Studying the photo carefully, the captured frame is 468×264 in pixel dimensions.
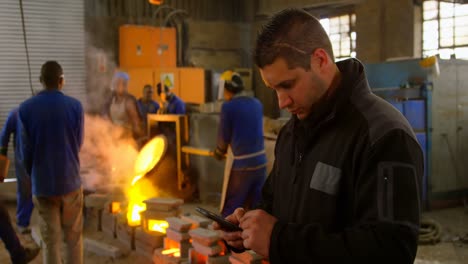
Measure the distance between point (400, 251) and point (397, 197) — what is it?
0.55 ft

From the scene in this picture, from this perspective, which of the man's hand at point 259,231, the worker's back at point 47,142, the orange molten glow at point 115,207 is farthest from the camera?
the orange molten glow at point 115,207

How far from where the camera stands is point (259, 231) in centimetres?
167

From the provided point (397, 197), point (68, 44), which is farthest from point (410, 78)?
point (68, 44)

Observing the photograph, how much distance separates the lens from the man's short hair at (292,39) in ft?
5.72

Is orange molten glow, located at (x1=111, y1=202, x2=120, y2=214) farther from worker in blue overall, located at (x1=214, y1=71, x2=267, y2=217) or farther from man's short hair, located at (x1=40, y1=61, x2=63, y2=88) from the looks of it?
man's short hair, located at (x1=40, y1=61, x2=63, y2=88)

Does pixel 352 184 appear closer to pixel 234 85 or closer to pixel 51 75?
pixel 51 75

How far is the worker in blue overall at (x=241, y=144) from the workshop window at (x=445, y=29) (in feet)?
21.4

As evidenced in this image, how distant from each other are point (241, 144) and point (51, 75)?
8.77ft

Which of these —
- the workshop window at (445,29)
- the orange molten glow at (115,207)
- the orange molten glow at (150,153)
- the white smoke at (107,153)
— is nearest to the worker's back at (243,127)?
the orange molten glow at (115,207)

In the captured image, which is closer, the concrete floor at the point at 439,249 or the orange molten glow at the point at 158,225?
the concrete floor at the point at 439,249

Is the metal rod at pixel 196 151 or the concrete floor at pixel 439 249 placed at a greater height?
the metal rod at pixel 196 151

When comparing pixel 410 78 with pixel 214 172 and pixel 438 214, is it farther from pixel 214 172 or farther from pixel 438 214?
pixel 214 172

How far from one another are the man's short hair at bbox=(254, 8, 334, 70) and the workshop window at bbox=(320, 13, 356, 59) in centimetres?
1154

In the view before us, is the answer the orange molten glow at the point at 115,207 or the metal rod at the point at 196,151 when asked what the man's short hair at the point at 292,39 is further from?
the metal rod at the point at 196,151
